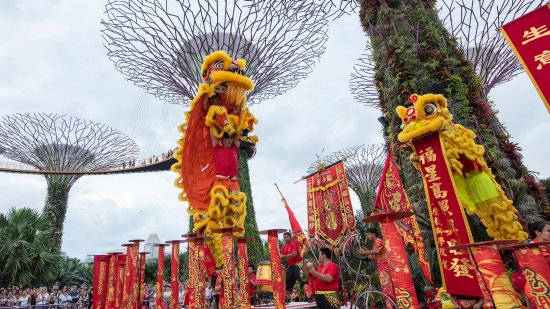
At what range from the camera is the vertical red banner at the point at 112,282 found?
7990 mm

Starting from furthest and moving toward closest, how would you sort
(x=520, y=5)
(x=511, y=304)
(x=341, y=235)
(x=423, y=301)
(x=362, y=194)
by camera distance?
(x=362, y=194) < (x=341, y=235) < (x=520, y=5) < (x=423, y=301) < (x=511, y=304)

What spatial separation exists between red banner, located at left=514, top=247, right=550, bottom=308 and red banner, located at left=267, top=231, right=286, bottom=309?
107 inches

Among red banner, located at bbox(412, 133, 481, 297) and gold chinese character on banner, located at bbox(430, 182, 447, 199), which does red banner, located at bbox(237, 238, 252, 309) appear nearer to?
red banner, located at bbox(412, 133, 481, 297)

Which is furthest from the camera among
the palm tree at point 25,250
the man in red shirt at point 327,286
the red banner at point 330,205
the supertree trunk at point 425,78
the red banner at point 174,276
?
the palm tree at point 25,250

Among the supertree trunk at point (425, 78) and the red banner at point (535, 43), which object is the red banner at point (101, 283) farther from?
the red banner at point (535, 43)

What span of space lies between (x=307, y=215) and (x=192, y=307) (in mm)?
6524

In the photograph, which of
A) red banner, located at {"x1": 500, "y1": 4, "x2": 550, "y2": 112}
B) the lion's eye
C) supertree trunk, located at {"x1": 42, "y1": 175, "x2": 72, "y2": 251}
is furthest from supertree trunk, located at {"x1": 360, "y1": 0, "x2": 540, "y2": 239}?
supertree trunk, located at {"x1": 42, "y1": 175, "x2": 72, "y2": 251}

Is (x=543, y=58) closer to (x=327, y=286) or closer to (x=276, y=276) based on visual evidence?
(x=327, y=286)

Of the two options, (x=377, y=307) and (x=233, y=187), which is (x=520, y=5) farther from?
(x=233, y=187)

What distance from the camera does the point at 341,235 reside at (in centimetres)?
977

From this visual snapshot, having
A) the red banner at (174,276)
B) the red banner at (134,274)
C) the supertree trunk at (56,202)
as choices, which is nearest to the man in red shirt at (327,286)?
the red banner at (174,276)

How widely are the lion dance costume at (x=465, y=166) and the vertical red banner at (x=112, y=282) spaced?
7261 millimetres

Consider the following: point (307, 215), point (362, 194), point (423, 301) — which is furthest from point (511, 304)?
point (362, 194)

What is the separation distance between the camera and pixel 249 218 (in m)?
15.3
